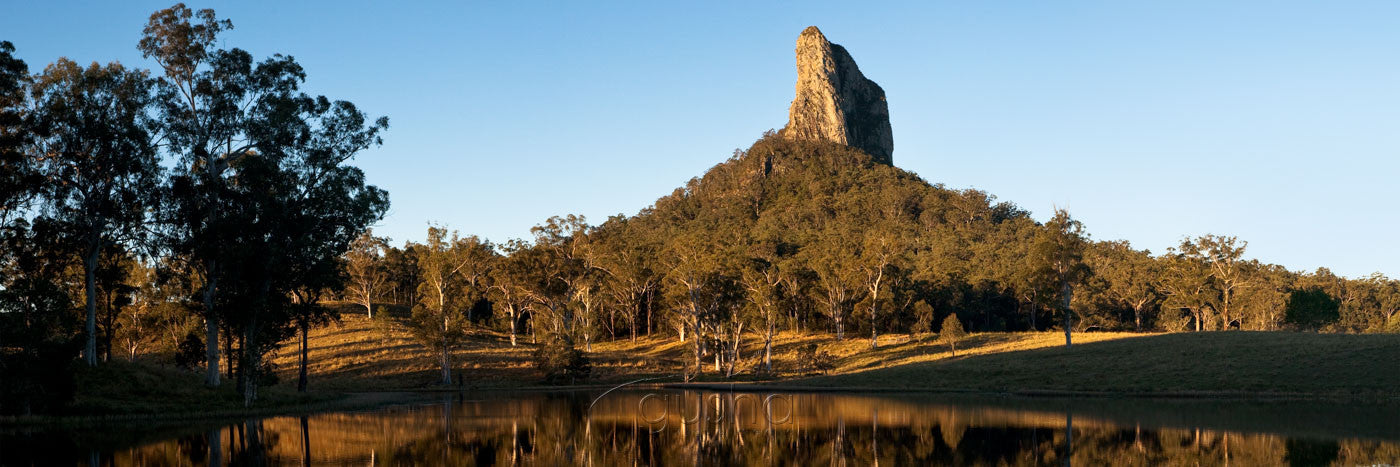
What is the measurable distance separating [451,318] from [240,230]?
29293 mm

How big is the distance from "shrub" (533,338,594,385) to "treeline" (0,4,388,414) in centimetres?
2122

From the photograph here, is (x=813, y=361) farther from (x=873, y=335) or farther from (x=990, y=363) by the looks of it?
(x=990, y=363)

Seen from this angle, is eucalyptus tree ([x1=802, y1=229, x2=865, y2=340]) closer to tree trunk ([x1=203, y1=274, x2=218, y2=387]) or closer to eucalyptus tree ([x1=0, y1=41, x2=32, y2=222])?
tree trunk ([x1=203, y1=274, x2=218, y2=387])

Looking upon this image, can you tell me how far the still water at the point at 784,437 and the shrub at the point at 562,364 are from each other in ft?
77.2

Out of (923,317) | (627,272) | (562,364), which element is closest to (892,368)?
(923,317)

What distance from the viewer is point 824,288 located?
90375mm

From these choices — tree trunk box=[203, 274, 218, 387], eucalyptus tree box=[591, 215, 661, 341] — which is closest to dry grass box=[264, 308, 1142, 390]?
eucalyptus tree box=[591, 215, 661, 341]

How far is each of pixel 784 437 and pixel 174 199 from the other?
31.6 m

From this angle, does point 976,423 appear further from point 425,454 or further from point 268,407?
point 268,407

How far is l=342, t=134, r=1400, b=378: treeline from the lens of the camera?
2837 inches

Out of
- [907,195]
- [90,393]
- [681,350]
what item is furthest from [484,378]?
[907,195]

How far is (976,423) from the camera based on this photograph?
33.2 m

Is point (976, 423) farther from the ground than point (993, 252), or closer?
closer

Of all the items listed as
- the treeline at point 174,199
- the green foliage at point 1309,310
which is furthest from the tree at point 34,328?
the green foliage at point 1309,310
